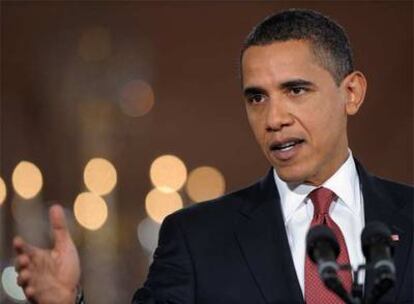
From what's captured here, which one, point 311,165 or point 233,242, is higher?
point 311,165

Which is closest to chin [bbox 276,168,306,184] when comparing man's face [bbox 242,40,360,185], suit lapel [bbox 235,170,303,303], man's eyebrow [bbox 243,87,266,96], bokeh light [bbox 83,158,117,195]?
man's face [bbox 242,40,360,185]

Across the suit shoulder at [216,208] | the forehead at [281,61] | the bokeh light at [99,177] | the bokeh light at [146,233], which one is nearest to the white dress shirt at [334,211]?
the suit shoulder at [216,208]

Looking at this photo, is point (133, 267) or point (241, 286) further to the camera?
point (133, 267)

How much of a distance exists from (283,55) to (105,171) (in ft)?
53.0

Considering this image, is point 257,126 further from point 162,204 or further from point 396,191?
point 162,204

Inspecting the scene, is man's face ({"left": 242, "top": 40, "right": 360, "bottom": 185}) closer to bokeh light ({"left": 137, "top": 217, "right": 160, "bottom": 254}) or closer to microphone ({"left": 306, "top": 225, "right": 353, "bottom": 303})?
microphone ({"left": 306, "top": 225, "right": 353, "bottom": 303})

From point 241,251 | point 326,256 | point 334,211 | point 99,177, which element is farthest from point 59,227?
point 99,177

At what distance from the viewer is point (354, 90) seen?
2.82 meters

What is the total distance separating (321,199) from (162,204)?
1775 cm

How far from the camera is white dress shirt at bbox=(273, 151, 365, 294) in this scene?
2586 mm

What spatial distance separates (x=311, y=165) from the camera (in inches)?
104

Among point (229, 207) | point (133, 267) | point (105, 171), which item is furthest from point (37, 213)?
point (229, 207)

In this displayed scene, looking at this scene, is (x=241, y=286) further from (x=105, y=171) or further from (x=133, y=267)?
(x=133, y=267)

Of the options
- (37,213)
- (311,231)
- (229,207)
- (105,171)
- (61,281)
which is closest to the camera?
(311,231)
